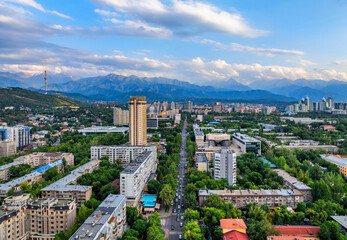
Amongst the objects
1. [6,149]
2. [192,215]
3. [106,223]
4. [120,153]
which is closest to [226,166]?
[192,215]

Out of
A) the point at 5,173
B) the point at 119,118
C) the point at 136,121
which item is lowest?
the point at 5,173

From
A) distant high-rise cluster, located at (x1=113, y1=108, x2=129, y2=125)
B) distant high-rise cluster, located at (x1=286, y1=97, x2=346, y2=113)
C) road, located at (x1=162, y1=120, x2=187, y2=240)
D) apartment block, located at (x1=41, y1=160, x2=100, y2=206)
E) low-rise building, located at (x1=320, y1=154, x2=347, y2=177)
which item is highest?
distant high-rise cluster, located at (x1=286, y1=97, x2=346, y2=113)

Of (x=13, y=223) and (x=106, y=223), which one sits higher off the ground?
(x=106, y=223)

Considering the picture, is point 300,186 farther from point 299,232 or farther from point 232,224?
point 232,224

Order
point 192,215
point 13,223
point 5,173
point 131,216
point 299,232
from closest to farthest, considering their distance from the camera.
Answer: point 13,223, point 299,232, point 192,215, point 131,216, point 5,173

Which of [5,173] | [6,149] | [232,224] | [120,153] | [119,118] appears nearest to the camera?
[232,224]

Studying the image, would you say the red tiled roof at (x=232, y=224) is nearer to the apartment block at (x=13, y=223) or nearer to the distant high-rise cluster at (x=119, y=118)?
the apartment block at (x=13, y=223)

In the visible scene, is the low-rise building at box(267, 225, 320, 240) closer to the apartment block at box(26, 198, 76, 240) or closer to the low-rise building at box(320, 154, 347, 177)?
the apartment block at box(26, 198, 76, 240)

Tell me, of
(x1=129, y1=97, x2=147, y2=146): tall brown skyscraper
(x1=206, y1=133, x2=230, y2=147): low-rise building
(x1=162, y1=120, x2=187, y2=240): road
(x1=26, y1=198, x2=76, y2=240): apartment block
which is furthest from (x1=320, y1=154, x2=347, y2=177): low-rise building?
(x1=26, y1=198, x2=76, y2=240): apartment block
